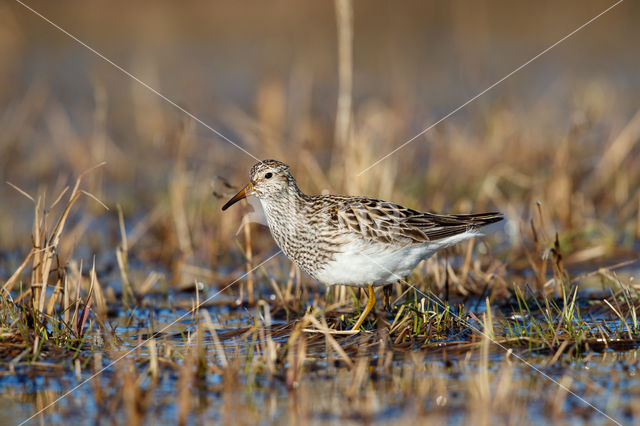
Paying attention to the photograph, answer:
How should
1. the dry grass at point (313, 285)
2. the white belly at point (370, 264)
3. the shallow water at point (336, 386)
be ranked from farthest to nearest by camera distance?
the white belly at point (370, 264)
the dry grass at point (313, 285)
the shallow water at point (336, 386)

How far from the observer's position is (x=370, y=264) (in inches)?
274

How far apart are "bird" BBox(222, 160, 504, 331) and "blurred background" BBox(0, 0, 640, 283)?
788mm

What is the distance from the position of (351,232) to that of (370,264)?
12.3 inches

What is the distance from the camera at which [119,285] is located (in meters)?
9.38

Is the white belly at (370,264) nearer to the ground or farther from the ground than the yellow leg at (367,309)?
farther from the ground

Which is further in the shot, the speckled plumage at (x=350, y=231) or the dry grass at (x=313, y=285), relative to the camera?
the speckled plumage at (x=350, y=231)

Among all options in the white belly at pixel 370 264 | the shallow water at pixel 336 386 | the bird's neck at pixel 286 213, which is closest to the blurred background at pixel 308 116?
the bird's neck at pixel 286 213

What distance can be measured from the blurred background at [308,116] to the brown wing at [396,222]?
4.57ft

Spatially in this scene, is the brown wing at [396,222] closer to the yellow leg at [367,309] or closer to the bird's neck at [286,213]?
the bird's neck at [286,213]

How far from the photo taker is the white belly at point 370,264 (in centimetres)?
695

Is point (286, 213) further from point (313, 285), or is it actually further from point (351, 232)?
point (313, 285)

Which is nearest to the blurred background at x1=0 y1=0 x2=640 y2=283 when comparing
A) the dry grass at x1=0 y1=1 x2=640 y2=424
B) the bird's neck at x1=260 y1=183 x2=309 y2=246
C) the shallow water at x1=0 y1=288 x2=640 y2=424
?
the dry grass at x1=0 y1=1 x2=640 y2=424

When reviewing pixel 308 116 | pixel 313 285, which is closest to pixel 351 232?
pixel 313 285

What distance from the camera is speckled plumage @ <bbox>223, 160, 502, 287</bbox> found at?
7020 mm
